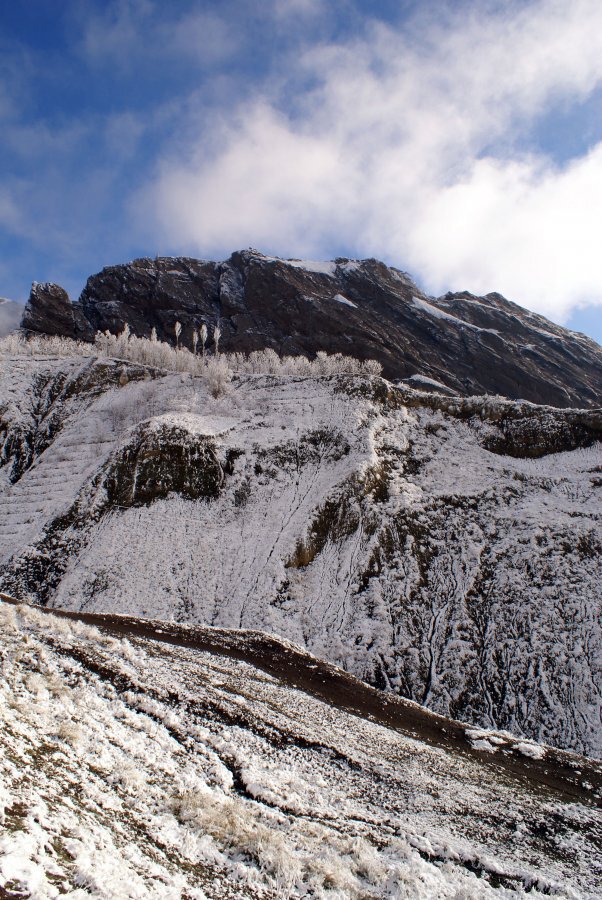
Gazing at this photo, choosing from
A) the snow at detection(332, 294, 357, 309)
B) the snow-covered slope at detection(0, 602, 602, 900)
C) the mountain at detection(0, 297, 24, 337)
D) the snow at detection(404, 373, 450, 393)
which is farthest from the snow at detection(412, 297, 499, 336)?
the snow-covered slope at detection(0, 602, 602, 900)

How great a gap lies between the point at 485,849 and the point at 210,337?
454 ft

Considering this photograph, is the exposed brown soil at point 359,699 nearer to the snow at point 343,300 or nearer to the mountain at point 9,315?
the snow at point 343,300

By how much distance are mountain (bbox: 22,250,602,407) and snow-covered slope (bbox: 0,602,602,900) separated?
108 meters

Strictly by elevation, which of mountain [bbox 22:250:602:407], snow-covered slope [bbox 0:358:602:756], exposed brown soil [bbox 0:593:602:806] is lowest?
exposed brown soil [bbox 0:593:602:806]

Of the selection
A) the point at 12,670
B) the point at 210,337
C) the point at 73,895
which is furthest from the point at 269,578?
the point at 210,337

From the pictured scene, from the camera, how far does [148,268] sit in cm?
15738

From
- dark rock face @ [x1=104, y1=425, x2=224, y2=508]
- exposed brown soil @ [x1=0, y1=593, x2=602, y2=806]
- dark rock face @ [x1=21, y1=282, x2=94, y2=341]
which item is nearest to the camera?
exposed brown soil @ [x1=0, y1=593, x2=602, y2=806]

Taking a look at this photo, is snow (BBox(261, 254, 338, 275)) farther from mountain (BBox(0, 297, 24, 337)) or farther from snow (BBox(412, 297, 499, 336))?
mountain (BBox(0, 297, 24, 337))

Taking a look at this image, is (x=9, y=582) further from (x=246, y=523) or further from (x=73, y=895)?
(x=73, y=895)

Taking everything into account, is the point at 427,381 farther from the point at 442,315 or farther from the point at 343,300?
the point at 343,300

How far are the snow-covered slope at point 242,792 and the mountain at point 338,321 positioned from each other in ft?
353

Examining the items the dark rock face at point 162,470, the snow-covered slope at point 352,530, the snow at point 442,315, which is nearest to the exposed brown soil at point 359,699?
the snow-covered slope at point 352,530

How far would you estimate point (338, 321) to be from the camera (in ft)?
454

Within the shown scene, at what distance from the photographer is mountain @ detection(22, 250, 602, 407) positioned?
13000cm
